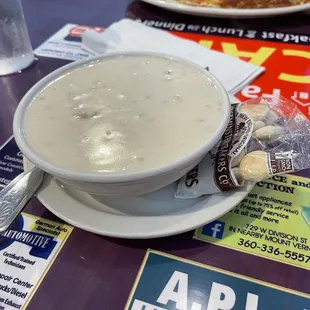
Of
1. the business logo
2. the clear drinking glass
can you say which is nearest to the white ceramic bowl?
the clear drinking glass

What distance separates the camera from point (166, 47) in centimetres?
107

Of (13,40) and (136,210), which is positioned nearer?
(136,210)

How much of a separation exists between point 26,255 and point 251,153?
0.36 meters

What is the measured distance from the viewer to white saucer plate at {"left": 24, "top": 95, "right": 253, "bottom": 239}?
536 mm

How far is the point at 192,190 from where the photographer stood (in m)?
0.59

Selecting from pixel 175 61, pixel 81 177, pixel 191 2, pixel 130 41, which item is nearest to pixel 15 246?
pixel 81 177

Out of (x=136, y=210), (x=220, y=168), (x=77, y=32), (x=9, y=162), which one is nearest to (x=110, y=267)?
(x=136, y=210)

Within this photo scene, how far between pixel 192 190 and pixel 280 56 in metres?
0.57

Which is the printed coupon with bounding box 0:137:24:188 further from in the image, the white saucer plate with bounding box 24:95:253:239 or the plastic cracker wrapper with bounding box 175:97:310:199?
the plastic cracker wrapper with bounding box 175:97:310:199

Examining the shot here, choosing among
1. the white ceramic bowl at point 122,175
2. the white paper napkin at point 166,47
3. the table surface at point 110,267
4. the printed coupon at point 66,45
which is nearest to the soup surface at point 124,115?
the white ceramic bowl at point 122,175

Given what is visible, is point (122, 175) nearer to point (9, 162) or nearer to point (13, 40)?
point (9, 162)

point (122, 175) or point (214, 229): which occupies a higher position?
point (122, 175)

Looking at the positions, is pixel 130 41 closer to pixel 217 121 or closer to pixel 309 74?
pixel 309 74

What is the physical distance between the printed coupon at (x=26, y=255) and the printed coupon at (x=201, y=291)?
134mm
